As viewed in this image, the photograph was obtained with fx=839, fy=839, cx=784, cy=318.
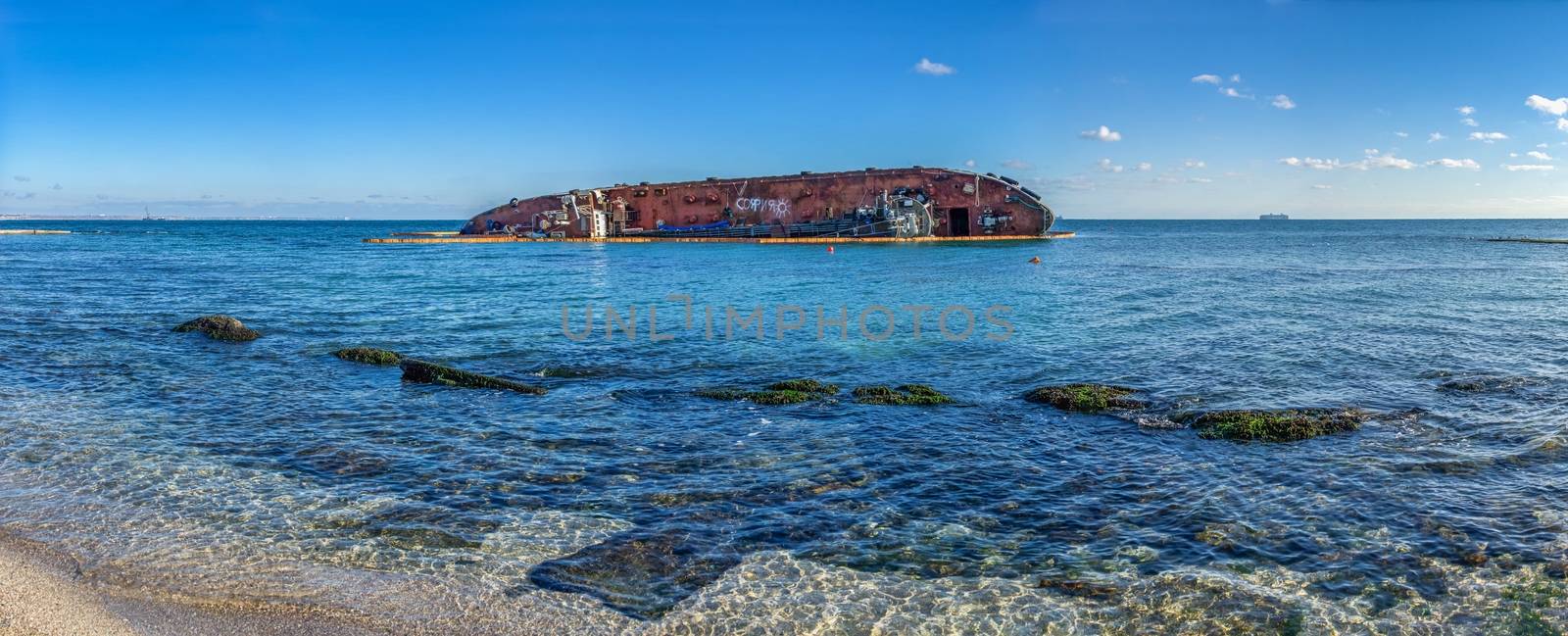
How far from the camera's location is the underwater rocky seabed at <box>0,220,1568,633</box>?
298 inches

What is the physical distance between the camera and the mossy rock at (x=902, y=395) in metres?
14.9

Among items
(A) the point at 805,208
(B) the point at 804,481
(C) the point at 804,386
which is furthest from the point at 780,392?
(A) the point at 805,208

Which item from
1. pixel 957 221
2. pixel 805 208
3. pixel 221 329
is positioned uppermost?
pixel 805 208

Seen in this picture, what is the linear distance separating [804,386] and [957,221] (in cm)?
5658

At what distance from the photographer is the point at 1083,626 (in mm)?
7098

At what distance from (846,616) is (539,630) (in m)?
2.57

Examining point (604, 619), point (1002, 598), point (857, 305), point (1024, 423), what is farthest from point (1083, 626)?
point (857, 305)

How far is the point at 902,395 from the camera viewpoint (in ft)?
49.9

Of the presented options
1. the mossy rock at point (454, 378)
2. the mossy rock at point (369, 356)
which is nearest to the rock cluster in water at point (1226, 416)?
the mossy rock at point (454, 378)

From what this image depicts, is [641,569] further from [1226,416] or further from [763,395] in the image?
[1226,416]

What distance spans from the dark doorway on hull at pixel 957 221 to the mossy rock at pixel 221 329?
55.1 meters

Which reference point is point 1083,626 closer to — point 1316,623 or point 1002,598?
point 1002,598

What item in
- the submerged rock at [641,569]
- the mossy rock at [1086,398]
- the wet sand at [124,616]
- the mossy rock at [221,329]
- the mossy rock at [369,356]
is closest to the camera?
the wet sand at [124,616]

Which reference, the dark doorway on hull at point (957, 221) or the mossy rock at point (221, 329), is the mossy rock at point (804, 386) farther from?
the dark doorway on hull at point (957, 221)
